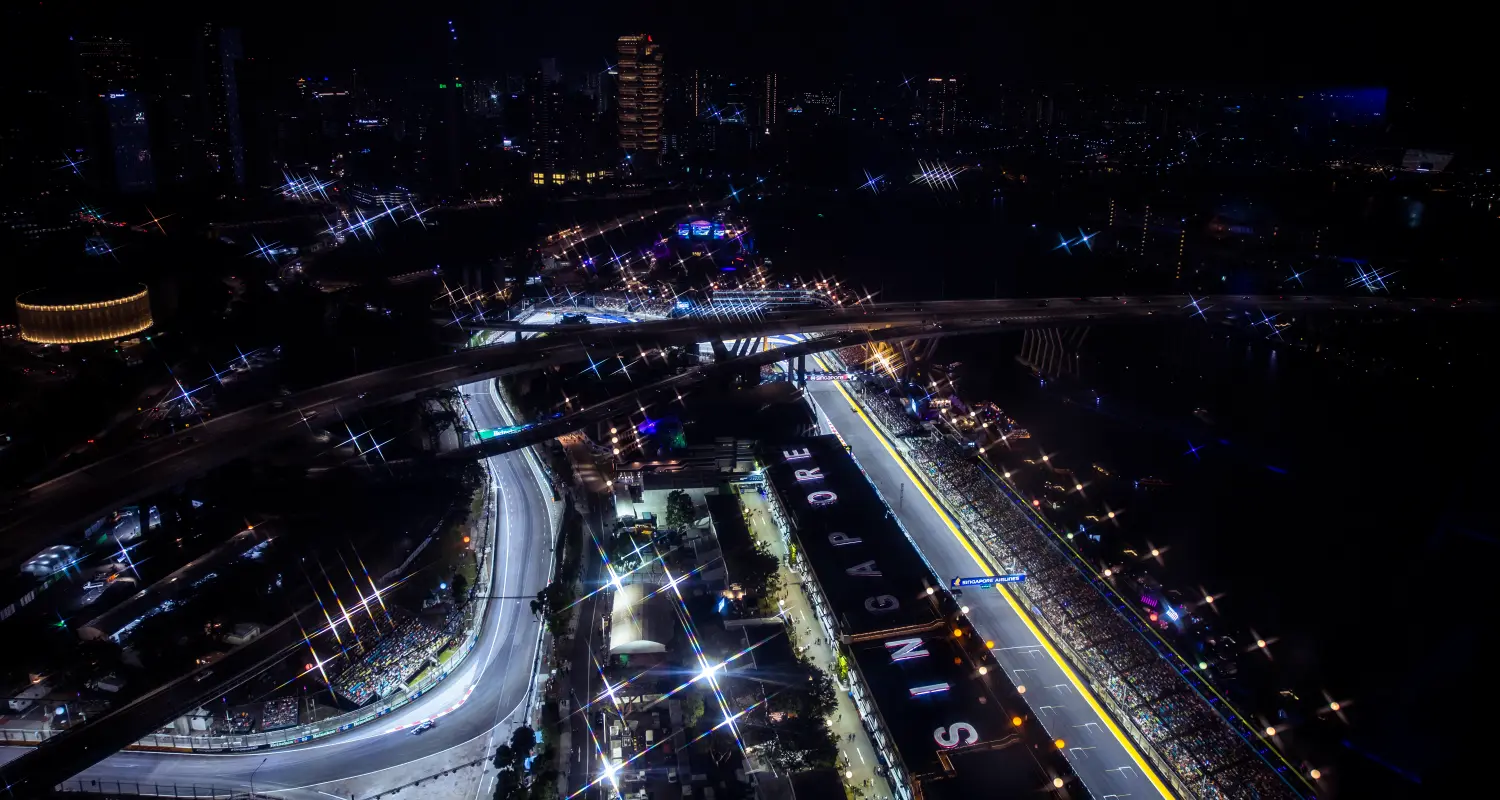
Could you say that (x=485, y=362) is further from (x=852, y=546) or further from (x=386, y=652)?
(x=852, y=546)

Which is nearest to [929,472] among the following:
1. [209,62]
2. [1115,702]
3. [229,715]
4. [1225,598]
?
[1225,598]

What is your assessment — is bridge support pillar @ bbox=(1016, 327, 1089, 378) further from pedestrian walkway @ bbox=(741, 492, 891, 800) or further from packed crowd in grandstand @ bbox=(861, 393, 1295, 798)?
pedestrian walkway @ bbox=(741, 492, 891, 800)

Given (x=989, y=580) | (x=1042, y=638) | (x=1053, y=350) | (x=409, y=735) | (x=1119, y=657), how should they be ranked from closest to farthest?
(x=409, y=735) → (x=1119, y=657) → (x=1042, y=638) → (x=989, y=580) → (x=1053, y=350)

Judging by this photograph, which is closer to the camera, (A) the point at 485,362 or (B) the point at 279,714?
(B) the point at 279,714

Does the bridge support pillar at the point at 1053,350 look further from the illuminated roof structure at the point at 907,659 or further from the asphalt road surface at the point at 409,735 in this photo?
the asphalt road surface at the point at 409,735

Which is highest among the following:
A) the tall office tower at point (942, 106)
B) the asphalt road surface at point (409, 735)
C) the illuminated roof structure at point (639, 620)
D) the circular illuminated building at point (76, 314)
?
the tall office tower at point (942, 106)

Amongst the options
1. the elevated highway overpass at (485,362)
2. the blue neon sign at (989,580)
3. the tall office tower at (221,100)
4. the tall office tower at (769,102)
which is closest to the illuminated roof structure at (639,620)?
the blue neon sign at (989,580)

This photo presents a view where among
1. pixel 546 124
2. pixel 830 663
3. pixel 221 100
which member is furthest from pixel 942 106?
pixel 830 663
